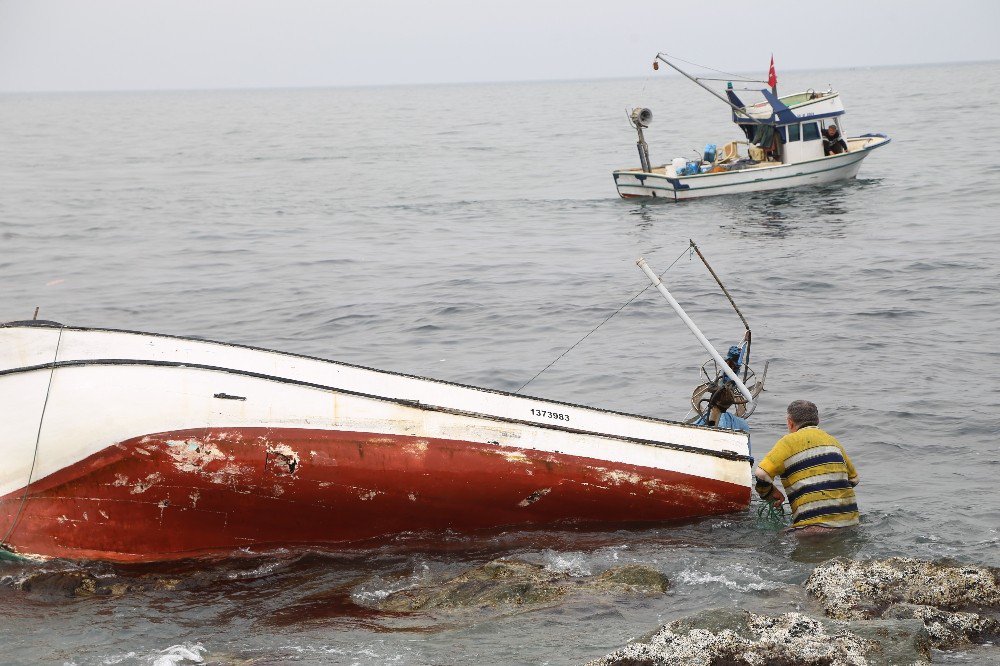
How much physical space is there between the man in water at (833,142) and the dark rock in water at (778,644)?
89.1 feet

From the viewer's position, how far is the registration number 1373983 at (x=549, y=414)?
930 centimetres

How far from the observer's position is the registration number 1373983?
9297 mm

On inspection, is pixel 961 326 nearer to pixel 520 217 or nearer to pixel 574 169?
pixel 520 217

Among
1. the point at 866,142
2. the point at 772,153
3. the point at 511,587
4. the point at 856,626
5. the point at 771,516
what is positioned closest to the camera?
the point at 856,626

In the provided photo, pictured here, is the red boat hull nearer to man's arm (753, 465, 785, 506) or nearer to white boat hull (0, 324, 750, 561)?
white boat hull (0, 324, 750, 561)

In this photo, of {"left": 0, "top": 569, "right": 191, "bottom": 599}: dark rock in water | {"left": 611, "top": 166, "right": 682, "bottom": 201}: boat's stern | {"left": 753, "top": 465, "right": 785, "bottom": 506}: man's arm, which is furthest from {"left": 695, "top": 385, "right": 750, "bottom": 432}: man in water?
{"left": 611, "top": 166, "right": 682, "bottom": 201}: boat's stern

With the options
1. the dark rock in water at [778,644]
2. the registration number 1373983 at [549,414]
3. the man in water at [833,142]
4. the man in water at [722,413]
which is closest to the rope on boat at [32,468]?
the registration number 1373983 at [549,414]

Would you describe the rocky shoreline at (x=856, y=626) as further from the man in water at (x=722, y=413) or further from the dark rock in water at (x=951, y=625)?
the man in water at (x=722, y=413)

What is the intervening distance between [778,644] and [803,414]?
2.51m

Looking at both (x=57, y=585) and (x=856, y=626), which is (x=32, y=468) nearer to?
(x=57, y=585)

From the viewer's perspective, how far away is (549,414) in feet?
30.7

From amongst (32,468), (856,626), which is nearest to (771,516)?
(856,626)

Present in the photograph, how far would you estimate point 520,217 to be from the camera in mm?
33531

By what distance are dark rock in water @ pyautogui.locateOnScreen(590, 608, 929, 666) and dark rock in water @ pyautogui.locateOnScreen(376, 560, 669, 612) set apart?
1.30m
